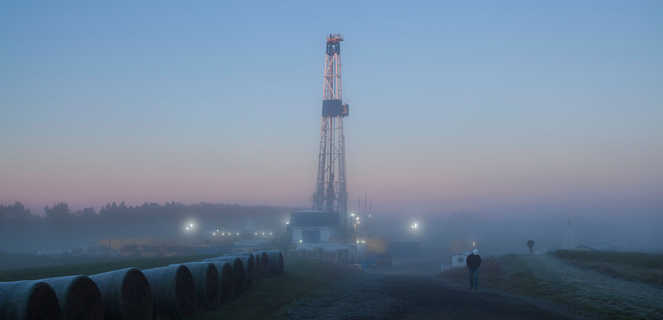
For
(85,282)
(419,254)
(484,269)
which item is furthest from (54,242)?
(85,282)

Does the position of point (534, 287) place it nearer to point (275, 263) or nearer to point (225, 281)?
point (275, 263)

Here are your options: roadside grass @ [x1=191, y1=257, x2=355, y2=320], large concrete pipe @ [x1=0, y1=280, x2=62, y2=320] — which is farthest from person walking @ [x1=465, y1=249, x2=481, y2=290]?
large concrete pipe @ [x1=0, y1=280, x2=62, y2=320]

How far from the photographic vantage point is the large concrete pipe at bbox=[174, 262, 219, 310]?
16953 millimetres

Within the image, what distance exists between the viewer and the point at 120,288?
12.7 m

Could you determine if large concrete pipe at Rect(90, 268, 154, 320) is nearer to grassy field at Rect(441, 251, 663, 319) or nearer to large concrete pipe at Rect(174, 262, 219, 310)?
large concrete pipe at Rect(174, 262, 219, 310)

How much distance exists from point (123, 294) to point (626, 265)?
101 feet

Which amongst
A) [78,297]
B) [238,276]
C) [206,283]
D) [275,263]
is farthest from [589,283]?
[78,297]

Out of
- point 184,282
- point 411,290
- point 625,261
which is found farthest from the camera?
point 625,261

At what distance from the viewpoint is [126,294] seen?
508 inches

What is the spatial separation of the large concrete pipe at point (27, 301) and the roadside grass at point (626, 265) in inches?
991

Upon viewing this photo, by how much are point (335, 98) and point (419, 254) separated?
53.5 meters

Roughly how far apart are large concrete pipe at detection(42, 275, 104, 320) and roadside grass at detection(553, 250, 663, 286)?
24.1 metres

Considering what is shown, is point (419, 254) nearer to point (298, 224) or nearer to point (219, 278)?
point (298, 224)

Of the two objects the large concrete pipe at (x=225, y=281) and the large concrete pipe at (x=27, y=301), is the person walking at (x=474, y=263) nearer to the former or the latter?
the large concrete pipe at (x=225, y=281)
